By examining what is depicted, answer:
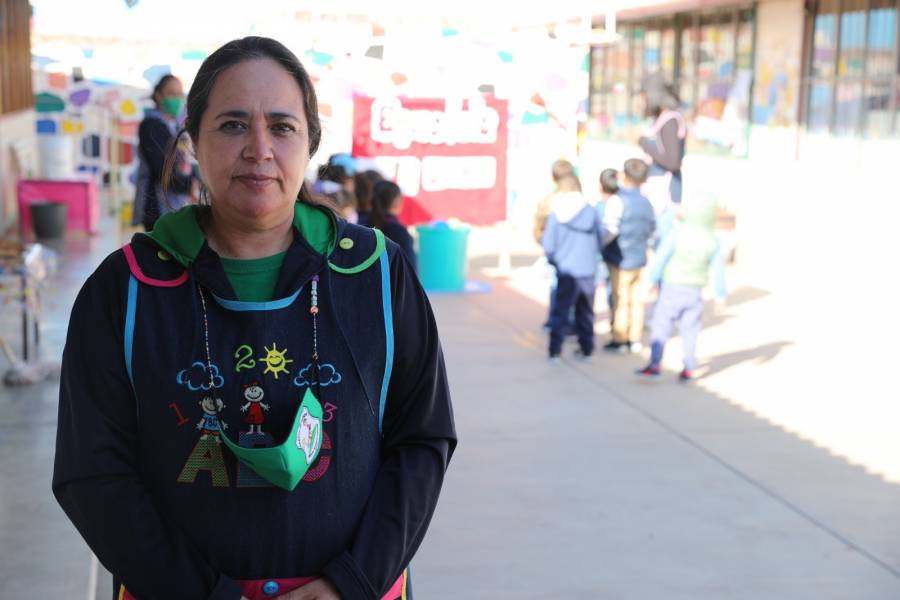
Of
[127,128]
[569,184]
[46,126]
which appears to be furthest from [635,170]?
[46,126]

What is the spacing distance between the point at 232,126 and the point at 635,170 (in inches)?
279

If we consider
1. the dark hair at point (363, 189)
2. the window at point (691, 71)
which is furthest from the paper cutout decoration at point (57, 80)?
the dark hair at point (363, 189)

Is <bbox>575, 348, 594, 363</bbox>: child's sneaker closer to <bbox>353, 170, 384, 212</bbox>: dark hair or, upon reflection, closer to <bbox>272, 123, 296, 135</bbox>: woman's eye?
<bbox>353, 170, 384, 212</bbox>: dark hair

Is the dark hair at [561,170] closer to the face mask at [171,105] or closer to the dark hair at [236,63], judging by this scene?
the face mask at [171,105]

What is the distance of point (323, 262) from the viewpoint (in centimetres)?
201

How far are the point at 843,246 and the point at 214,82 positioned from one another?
12.0 m

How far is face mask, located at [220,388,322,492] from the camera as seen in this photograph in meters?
1.85

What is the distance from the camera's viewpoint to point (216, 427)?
192 cm

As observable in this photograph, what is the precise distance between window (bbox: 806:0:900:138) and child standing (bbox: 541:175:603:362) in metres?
6.27

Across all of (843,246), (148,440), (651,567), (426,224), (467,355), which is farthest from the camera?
(843,246)

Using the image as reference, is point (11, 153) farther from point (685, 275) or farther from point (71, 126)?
point (685, 275)

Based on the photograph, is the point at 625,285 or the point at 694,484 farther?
the point at 625,285

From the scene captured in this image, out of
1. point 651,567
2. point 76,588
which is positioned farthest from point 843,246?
point 76,588

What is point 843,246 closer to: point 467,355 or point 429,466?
point 467,355
